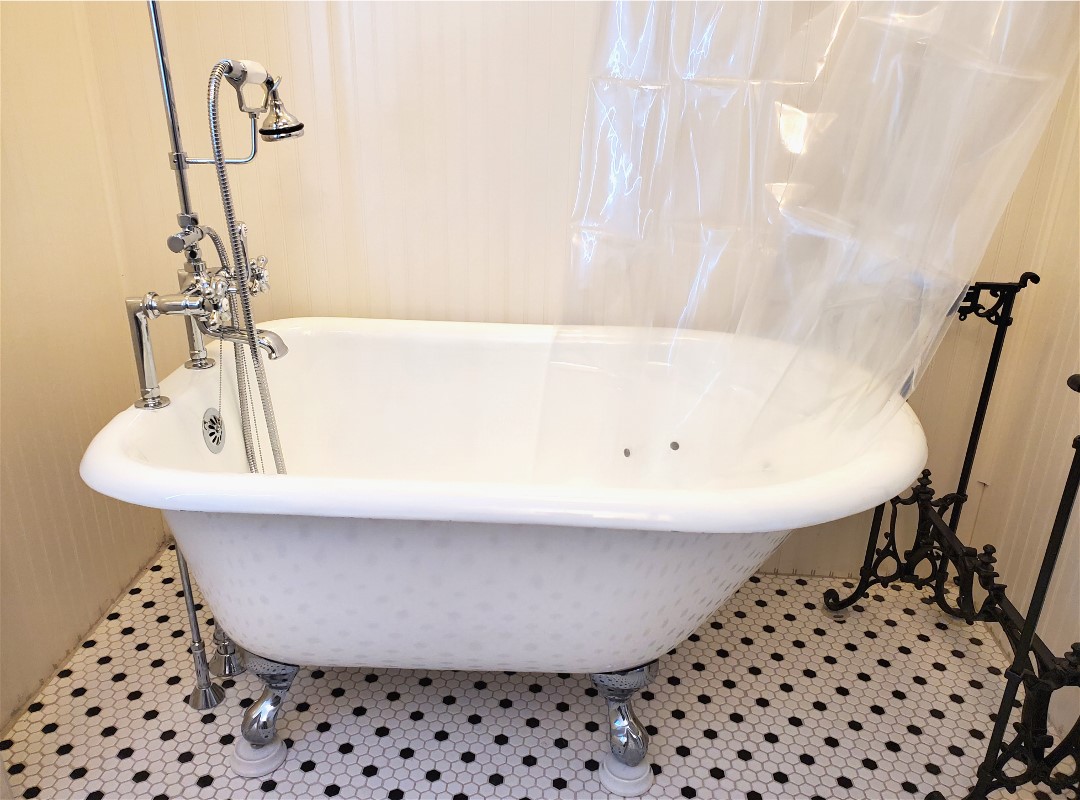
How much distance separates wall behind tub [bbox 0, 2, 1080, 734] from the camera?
1.55 metres

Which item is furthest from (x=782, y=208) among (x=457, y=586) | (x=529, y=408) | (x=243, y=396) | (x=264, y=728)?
(x=264, y=728)

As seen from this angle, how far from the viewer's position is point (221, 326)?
132cm

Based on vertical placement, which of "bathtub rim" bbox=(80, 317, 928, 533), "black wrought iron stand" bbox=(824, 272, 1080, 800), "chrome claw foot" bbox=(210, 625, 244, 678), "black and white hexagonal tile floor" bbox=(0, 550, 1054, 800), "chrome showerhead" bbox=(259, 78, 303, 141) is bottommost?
"black and white hexagonal tile floor" bbox=(0, 550, 1054, 800)

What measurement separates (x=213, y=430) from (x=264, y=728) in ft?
1.76

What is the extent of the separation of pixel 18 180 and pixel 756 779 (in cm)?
171

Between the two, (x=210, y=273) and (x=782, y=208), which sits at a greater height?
(x=782, y=208)

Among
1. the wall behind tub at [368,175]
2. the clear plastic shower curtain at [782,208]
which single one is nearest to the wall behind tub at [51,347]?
the wall behind tub at [368,175]

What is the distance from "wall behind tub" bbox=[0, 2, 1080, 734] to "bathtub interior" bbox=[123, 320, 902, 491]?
169 mm

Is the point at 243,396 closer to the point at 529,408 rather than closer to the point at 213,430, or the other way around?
the point at 213,430

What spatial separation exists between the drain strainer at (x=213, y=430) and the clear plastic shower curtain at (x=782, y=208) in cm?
66

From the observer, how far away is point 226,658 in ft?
4.94

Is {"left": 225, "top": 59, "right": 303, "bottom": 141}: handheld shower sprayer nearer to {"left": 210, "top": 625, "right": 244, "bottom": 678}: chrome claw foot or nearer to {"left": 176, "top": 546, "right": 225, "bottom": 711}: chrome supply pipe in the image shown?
{"left": 176, "top": 546, "right": 225, "bottom": 711}: chrome supply pipe

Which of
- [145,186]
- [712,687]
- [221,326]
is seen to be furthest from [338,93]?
[712,687]

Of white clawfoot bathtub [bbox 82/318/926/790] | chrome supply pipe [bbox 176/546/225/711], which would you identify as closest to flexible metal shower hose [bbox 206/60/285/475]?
white clawfoot bathtub [bbox 82/318/926/790]
